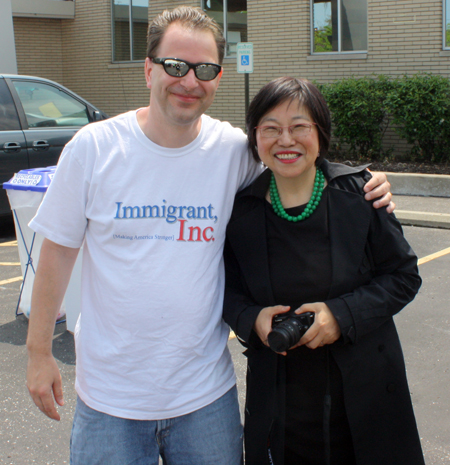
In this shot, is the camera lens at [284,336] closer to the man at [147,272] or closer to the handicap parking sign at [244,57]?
the man at [147,272]

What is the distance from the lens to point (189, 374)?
1853 mm

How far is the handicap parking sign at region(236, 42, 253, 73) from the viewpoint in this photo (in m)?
10.2

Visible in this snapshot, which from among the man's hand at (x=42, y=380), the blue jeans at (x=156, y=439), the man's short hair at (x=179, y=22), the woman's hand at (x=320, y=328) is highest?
the man's short hair at (x=179, y=22)

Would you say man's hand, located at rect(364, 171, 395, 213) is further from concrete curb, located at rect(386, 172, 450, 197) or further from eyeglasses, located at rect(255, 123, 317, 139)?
concrete curb, located at rect(386, 172, 450, 197)

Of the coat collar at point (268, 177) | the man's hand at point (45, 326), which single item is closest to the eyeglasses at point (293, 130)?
the coat collar at point (268, 177)

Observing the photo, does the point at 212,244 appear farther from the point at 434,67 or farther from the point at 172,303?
the point at 434,67

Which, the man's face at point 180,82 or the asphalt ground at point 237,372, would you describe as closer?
the man's face at point 180,82

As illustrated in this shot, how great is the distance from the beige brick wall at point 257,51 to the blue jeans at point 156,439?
34.4 ft

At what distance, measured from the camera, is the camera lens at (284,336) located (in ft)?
5.50

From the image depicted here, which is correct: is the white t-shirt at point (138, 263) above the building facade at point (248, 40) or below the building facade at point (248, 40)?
below

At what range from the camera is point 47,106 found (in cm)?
753

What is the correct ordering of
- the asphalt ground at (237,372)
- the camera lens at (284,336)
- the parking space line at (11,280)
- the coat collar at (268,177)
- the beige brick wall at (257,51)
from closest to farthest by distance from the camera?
the camera lens at (284,336) → the coat collar at (268,177) → the asphalt ground at (237,372) → the parking space line at (11,280) → the beige brick wall at (257,51)

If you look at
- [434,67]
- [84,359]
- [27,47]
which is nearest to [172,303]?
[84,359]

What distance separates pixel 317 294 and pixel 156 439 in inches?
27.8
